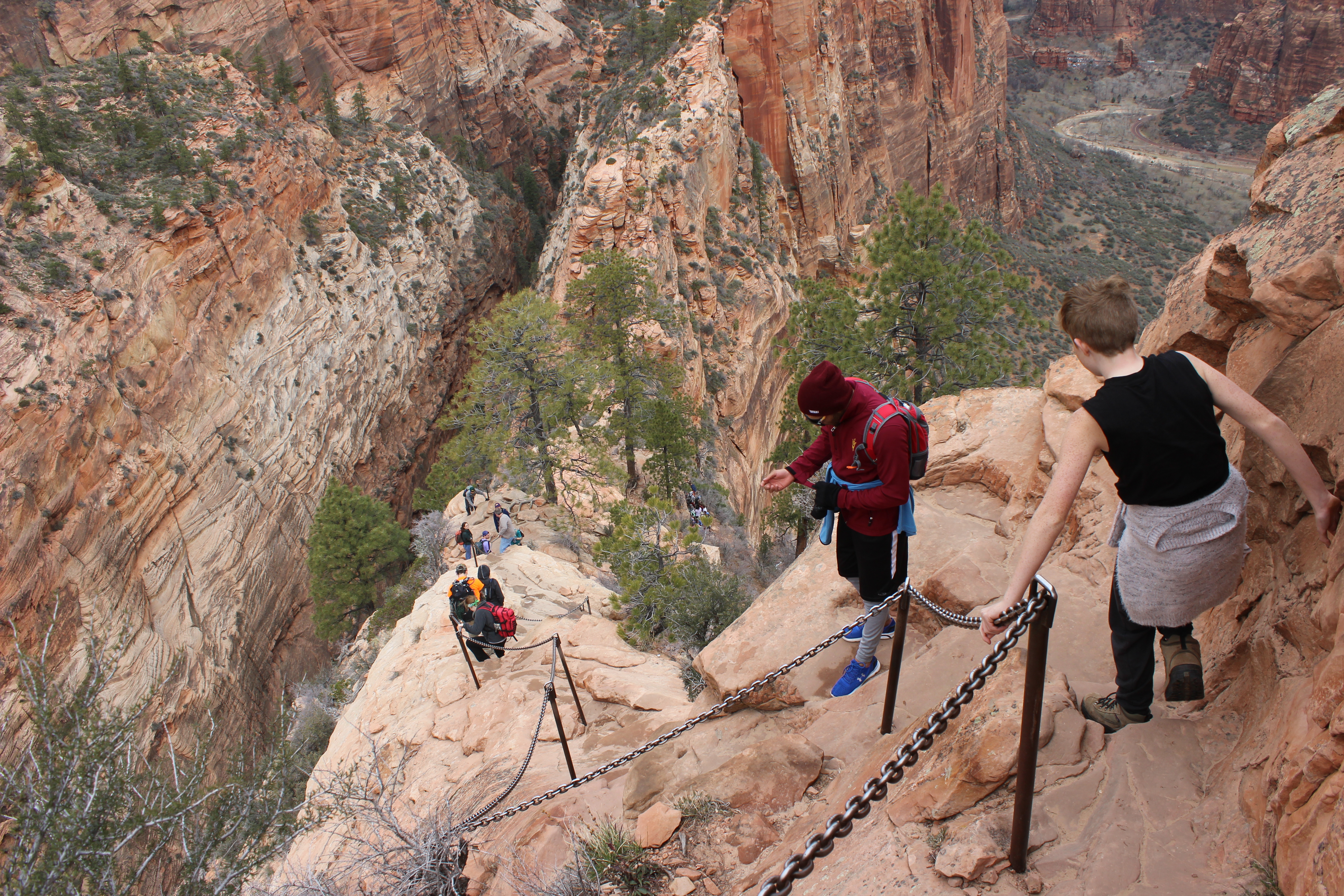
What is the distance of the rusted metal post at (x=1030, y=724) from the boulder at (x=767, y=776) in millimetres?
1422

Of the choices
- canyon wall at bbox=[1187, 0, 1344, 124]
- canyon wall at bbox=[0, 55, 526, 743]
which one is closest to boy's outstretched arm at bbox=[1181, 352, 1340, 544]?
canyon wall at bbox=[0, 55, 526, 743]

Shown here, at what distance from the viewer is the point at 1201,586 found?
2.63m

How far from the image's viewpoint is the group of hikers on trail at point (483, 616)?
771cm

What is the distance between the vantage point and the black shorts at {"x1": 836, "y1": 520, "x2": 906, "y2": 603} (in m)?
4.07

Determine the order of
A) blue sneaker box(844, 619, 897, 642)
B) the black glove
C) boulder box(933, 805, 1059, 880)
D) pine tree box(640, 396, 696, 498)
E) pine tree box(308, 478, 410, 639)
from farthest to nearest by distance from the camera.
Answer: pine tree box(308, 478, 410, 639) < pine tree box(640, 396, 696, 498) < blue sneaker box(844, 619, 897, 642) < the black glove < boulder box(933, 805, 1059, 880)

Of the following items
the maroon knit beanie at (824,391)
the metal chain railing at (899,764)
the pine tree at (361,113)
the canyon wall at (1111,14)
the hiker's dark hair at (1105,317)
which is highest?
the pine tree at (361,113)

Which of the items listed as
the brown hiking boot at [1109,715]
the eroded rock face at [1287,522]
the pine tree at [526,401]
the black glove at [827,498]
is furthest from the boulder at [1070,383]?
the pine tree at [526,401]

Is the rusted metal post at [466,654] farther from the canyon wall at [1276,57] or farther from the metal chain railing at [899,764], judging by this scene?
the canyon wall at [1276,57]

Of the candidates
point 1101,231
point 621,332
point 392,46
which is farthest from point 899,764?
point 1101,231

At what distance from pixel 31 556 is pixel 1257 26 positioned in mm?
98783

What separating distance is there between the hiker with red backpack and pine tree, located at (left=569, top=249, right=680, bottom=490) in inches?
480

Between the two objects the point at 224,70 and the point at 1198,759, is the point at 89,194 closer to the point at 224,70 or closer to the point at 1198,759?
the point at 224,70

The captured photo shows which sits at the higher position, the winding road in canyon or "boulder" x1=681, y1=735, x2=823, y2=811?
"boulder" x1=681, y1=735, x2=823, y2=811

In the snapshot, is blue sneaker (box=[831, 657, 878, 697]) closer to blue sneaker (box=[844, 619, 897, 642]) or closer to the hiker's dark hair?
blue sneaker (box=[844, 619, 897, 642])
